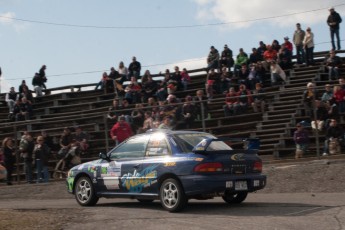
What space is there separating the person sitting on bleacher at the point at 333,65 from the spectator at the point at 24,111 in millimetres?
13184

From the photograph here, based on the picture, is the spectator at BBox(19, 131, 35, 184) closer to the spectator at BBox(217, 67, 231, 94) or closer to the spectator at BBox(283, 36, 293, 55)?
the spectator at BBox(217, 67, 231, 94)

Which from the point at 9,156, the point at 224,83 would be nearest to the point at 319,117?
→ the point at 224,83

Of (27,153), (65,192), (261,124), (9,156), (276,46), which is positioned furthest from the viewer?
(276,46)

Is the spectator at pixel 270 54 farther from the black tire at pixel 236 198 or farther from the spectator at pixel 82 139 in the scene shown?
the black tire at pixel 236 198

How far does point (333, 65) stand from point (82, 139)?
945 centimetres

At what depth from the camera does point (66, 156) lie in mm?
20422

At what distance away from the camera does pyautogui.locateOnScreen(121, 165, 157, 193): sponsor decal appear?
13305mm

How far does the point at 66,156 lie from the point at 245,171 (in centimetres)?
876

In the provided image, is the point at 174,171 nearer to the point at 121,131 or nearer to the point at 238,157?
the point at 238,157

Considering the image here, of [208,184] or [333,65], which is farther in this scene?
[333,65]

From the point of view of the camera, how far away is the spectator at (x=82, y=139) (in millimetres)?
20422

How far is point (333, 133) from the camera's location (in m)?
17.1

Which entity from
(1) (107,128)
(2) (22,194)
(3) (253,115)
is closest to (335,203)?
(3) (253,115)

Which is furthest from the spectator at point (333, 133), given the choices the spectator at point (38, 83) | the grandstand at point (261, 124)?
the spectator at point (38, 83)
